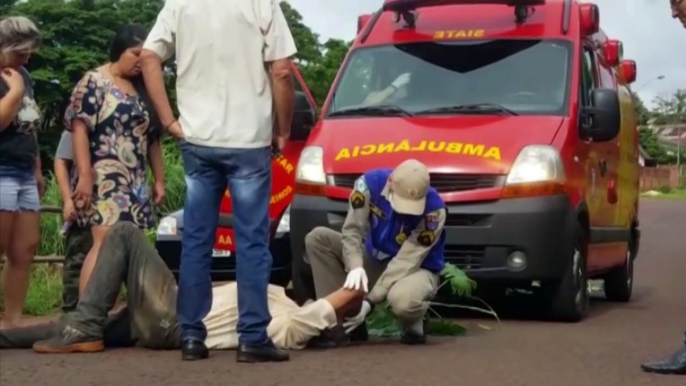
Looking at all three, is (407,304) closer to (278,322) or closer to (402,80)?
(278,322)

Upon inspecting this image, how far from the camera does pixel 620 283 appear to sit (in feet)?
39.4

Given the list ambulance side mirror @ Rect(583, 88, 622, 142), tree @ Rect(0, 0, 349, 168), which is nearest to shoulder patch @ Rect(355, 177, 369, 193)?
ambulance side mirror @ Rect(583, 88, 622, 142)

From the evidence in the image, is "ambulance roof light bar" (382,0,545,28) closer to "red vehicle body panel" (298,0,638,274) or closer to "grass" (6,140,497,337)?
"red vehicle body panel" (298,0,638,274)

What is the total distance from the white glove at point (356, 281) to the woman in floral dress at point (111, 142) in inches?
46.6

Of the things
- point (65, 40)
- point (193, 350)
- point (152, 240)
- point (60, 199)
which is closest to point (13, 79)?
point (193, 350)

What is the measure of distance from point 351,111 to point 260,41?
3.11 metres

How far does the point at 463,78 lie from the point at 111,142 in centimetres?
309

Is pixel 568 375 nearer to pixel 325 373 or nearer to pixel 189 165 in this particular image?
pixel 325 373

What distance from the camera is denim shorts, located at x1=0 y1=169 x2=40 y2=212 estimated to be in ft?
24.2

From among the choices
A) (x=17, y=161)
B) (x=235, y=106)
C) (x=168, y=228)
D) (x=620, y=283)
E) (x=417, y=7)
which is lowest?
(x=620, y=283)

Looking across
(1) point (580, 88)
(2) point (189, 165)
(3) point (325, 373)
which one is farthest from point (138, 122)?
(1) point (580, 88)

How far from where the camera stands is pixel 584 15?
33.9ft

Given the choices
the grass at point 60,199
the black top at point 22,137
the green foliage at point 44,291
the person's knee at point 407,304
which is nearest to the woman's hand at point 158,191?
the black top at point 22,137

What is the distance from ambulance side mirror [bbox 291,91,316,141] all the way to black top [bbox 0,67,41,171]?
98.7 inches
